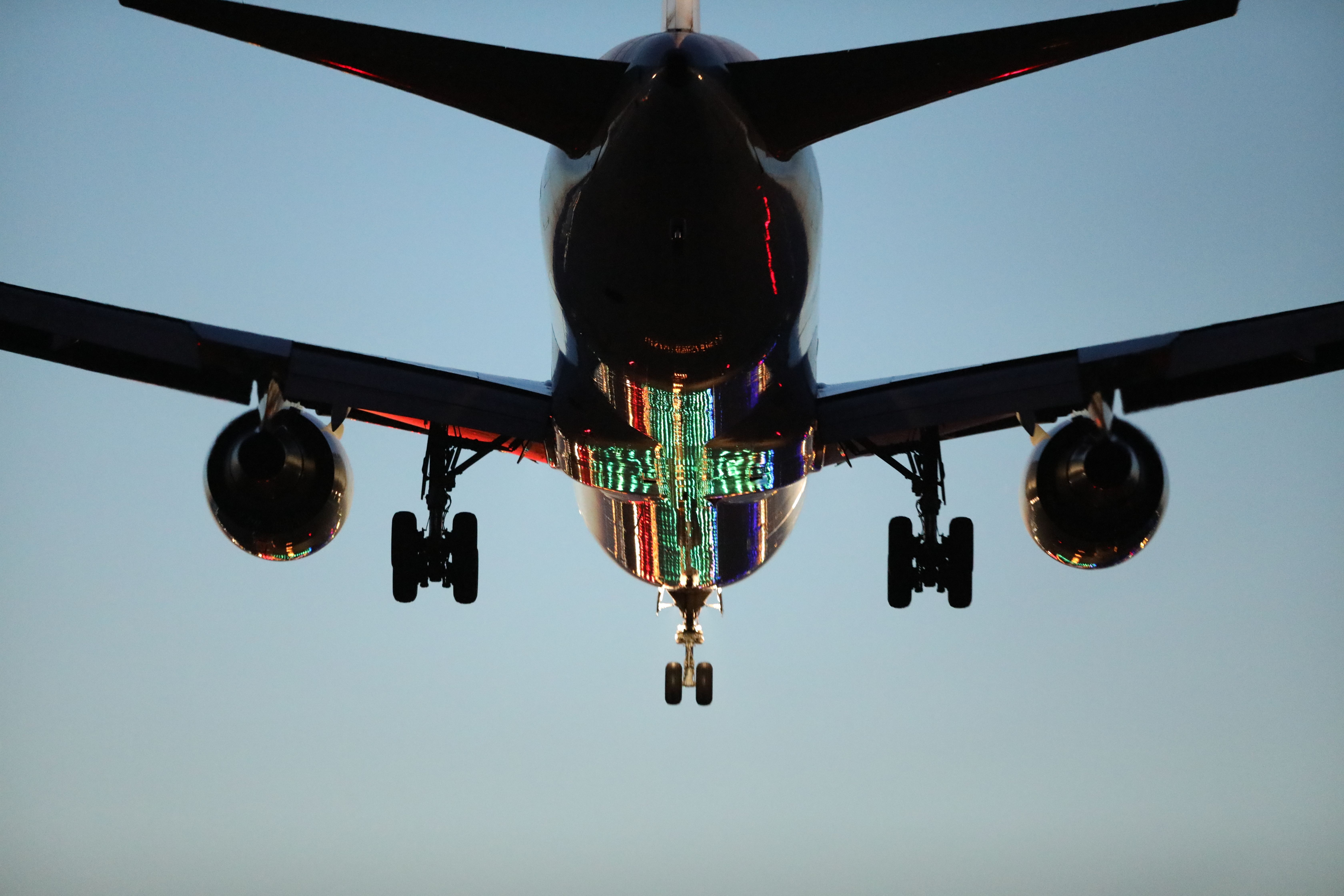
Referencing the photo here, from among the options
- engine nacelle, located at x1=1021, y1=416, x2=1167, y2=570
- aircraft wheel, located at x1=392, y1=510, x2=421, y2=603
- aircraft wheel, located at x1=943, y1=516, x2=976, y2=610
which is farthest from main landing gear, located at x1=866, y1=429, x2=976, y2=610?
aircraft wheel, located at x1=392, y1=510, x2=421, y2=603

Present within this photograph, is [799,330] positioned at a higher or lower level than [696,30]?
lower

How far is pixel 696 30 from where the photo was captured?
12828 millimetres

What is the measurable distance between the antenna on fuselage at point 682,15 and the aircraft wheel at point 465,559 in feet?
21.3

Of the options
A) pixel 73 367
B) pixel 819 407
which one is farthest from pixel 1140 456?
pixel 73 367

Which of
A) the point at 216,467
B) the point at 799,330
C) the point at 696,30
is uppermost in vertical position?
the point at 696,30

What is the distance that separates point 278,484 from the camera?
44.3ft

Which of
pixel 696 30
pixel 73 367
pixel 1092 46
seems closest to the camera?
pixel 1092 46

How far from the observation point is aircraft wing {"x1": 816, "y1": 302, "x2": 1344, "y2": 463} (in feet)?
43.1

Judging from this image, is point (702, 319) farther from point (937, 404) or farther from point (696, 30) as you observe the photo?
point (937, 404)

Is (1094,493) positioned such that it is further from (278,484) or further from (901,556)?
(278,484)

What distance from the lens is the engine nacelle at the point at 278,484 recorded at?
13.5 metres

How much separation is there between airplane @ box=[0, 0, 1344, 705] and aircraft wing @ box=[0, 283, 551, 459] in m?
0.03

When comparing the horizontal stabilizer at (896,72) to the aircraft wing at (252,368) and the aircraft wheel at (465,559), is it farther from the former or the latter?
the aircraft wheel at (465,559)

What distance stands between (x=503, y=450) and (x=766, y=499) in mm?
3072
